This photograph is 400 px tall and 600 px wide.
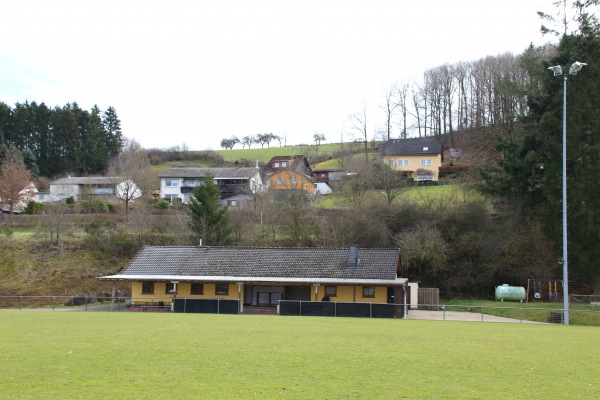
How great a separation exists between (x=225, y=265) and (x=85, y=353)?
1099 inches

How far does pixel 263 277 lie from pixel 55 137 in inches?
2861

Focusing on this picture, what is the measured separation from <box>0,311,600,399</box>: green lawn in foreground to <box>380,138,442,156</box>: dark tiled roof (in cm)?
6337

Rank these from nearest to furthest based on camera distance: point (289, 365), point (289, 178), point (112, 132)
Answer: point (289, 365), point (289, 178), point (112, 132)

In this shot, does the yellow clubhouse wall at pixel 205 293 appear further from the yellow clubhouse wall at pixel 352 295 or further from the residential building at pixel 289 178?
the residential building at pixel 289 178

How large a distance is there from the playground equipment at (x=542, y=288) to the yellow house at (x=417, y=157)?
36235 mm

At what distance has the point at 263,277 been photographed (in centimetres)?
4041

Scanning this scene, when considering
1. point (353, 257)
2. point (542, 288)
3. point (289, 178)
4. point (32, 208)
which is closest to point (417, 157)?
point (289, 178)

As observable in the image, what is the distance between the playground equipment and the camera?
40941 millimetres

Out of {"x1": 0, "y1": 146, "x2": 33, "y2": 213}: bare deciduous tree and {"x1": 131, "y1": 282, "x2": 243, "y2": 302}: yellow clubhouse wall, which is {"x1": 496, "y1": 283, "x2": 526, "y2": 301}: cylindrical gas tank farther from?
{"x1": 0, "y1": 146, "x2": 33, "y2": 213}: bare deciduous tree

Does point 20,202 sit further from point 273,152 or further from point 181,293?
point 273,152

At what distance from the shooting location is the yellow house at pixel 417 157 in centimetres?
7971

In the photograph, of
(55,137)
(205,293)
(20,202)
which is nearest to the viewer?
(205,293)

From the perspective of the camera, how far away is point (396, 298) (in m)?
39.2

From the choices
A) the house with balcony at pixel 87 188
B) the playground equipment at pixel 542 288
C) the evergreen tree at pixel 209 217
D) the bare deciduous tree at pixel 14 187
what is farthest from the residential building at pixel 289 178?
the bare deciduous tree at pixel 14 187
